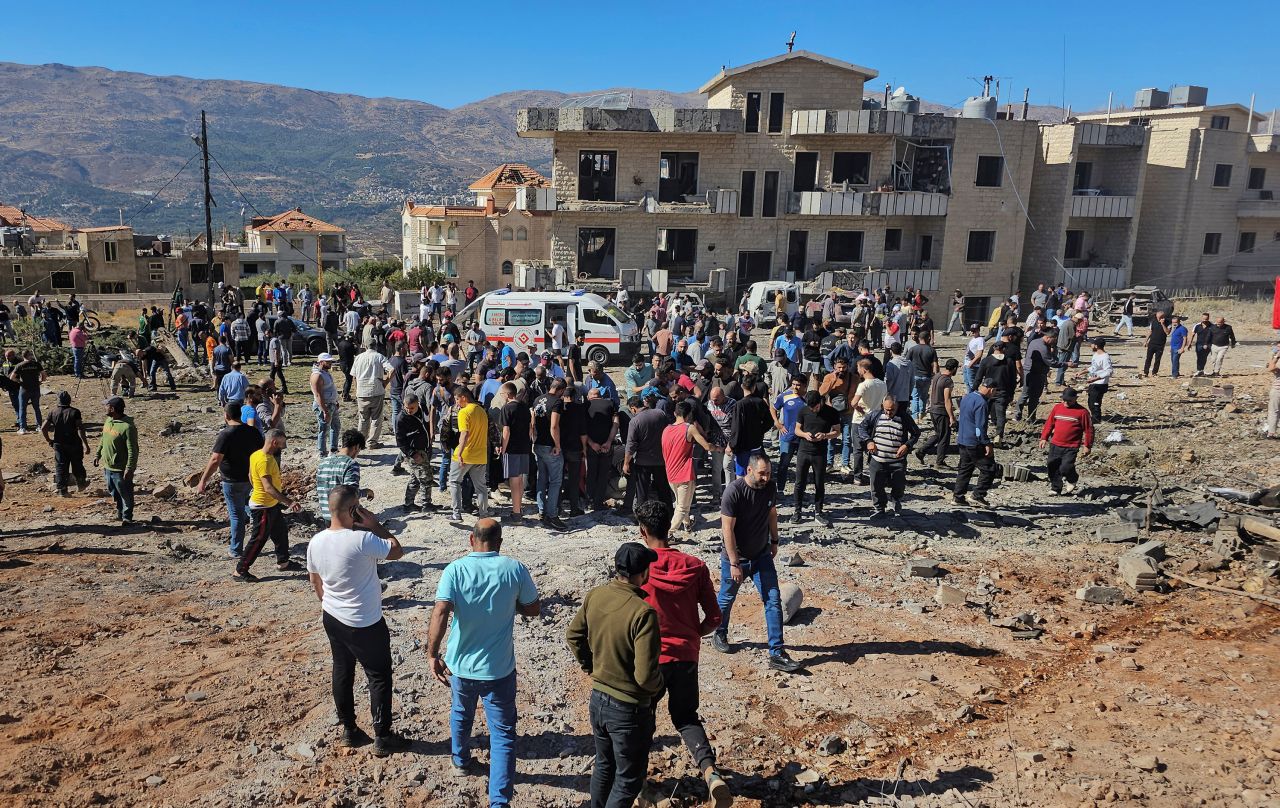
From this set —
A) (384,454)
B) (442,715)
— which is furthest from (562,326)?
(442,715)

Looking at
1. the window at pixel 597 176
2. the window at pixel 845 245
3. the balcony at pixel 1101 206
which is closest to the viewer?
the window at pixel 597 176

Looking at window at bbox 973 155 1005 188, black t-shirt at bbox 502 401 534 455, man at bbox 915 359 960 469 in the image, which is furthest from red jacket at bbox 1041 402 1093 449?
window at bbox 973 155 1005 188

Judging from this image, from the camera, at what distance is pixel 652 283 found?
32219mm

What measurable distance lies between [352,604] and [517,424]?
A: 4.58 meters

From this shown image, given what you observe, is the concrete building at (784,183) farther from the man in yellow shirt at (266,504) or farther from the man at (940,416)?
the man in yellow shirt at (266,504)

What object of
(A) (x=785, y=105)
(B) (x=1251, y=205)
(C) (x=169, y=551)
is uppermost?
(A) (x=785, y=105)

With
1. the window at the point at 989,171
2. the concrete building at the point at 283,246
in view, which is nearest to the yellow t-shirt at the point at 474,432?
the window at the point at 989,171

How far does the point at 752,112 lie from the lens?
33.2 meters

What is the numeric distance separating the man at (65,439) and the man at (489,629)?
8.95m

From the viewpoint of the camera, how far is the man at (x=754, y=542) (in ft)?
20.6

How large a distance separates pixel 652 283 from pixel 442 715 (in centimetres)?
2717

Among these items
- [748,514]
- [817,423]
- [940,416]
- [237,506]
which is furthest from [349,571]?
[940,416]

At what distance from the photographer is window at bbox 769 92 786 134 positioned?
3303cm

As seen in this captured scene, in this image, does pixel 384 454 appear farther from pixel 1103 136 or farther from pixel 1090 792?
pixel 1103 136
